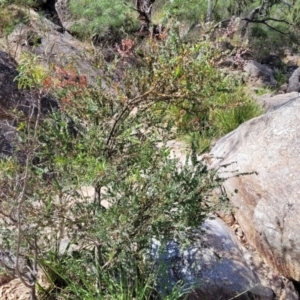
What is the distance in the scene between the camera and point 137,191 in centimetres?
236

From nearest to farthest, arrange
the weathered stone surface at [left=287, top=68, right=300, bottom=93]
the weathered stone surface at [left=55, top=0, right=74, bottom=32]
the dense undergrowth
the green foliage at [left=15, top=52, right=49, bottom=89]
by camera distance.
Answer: the green foliage at [left=15, top=52, right=49, bottom=89] < the dense undergrowth < the weathered stone surface at [left=287, top=68, right=300, bottom=93] < the weathered stone surface at [left=55, top=0, right=74, bottom=32]

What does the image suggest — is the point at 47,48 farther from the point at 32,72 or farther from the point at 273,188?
the point at 32,72

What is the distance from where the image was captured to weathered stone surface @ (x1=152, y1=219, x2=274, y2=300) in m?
2.74

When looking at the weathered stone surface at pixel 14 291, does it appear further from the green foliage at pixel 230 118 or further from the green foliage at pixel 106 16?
the green foliage at pixel 106 16

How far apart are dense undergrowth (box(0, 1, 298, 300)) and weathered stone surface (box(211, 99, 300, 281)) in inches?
34.3

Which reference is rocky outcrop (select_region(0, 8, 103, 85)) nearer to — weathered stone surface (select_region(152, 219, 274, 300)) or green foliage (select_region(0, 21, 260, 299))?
green foliage (select_region(0, 21, 260, 299))

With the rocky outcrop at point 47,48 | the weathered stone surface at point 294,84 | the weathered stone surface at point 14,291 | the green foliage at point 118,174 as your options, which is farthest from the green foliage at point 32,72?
the weathered stone surface at point 294,84

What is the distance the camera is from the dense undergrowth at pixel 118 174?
2197mm

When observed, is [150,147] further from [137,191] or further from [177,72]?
[177,72]

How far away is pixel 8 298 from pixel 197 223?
4.16ft

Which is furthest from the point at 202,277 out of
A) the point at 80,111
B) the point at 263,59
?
the point at 263,59

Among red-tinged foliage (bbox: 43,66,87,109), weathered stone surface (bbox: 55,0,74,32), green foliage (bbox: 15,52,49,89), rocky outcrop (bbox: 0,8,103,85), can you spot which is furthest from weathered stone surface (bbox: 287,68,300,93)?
green foliage (bbox: 15,52,49,89)

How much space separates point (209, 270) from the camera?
2918 mm

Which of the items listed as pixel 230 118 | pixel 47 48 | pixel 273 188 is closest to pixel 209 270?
pixel 273 188
